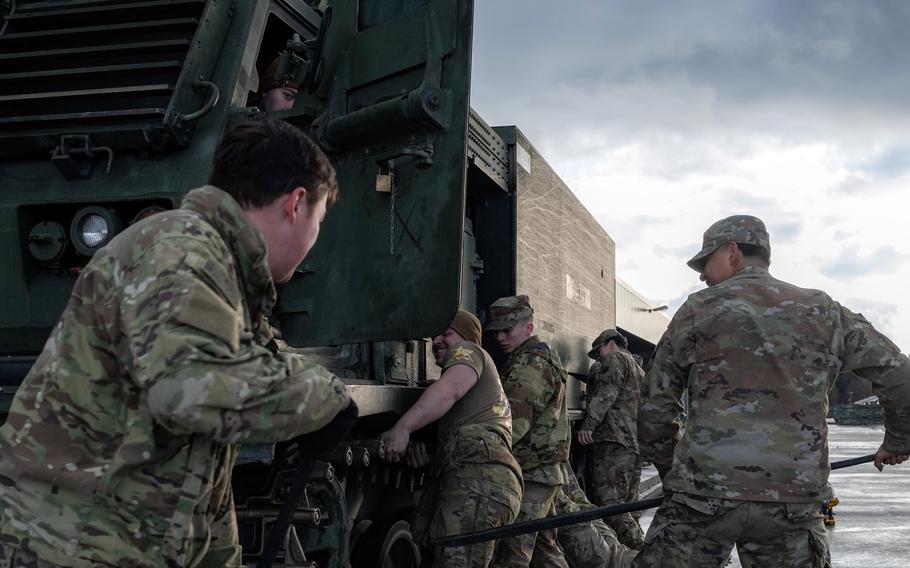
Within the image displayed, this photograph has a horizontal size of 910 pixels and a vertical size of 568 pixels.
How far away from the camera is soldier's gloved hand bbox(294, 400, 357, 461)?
207cm

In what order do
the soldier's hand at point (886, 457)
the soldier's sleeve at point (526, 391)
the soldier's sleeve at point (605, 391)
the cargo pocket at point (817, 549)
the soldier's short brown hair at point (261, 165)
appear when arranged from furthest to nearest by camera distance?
the soldier's sleeve at point (605, 391) < the soldier's sleeve at point (526, 391) < the soldier's hand at point (886, 457) < the cargo pocket at point (817, 549) < the soldier's short brown hair at point (261, 165)

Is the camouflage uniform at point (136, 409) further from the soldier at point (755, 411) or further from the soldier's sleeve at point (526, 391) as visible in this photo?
the soldier's sleeve at point (526, 391)

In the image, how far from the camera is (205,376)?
170 cm

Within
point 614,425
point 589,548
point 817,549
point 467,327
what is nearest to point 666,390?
point 817,549

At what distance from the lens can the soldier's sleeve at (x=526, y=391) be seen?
233 inches

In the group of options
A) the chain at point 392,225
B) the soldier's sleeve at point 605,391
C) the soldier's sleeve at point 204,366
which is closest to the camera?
the soldier's sleeve at point 204,366

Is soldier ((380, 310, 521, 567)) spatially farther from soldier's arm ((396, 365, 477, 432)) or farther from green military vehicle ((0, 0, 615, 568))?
green military vehicle ((0, 0, 615, 568))

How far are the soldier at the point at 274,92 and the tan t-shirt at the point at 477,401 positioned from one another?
4.65 ft

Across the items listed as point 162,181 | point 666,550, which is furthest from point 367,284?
point 666,550

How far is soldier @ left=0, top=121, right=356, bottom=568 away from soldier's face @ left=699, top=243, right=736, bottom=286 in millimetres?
2794

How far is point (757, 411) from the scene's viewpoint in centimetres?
398

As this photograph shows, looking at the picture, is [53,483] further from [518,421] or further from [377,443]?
[518,421]

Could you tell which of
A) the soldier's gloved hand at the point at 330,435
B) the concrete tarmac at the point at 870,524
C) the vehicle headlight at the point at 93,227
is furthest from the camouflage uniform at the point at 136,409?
the concrete tarmac at the point at 870,524

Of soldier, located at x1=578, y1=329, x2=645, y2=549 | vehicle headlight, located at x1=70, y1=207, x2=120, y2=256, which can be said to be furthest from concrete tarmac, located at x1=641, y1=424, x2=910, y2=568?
vehicle headlight, located at x1=70, y1=207, x2=120, y2=256
